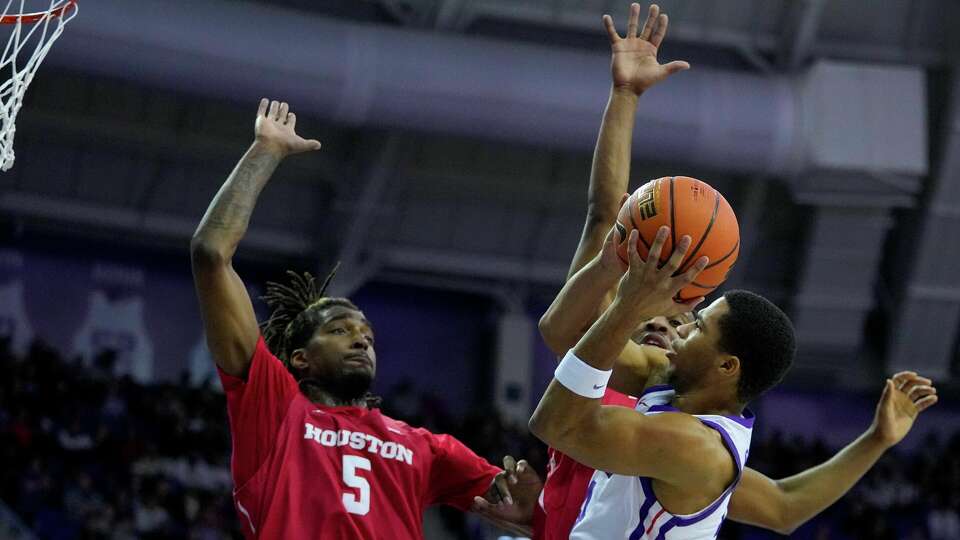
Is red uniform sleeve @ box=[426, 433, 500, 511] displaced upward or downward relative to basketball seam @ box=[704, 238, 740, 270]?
downward

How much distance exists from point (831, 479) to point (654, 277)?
1880 millimetres

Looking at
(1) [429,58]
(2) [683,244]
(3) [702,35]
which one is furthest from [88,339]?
(2) [683,244]

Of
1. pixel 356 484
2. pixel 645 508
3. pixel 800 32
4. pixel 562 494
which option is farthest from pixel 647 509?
pixel 800 32

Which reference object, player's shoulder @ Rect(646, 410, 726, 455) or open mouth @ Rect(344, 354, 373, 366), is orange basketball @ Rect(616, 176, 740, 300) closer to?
player's shoulder @ Rect(646, 410, 726, 455)

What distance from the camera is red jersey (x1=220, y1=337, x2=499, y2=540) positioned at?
457cm

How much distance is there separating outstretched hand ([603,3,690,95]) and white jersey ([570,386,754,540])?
1316 millimetres

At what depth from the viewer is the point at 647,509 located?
3.89 metres

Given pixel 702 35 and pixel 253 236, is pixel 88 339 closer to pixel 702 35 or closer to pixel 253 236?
pixel 253 236

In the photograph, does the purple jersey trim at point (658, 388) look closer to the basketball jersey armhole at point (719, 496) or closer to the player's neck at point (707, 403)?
the player's neck at point (707, 403)

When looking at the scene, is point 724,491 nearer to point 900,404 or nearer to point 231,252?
point 900,404

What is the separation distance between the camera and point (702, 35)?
50.6 ft

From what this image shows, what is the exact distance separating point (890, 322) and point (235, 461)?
14.7 m

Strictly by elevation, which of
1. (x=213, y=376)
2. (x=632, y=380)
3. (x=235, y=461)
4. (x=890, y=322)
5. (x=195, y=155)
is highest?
(x=632, y=380)

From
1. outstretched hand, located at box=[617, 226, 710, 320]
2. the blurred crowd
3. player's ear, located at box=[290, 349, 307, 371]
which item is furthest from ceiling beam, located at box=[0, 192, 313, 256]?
outstretched hand, located at box=[617, 226, 710, 320]
